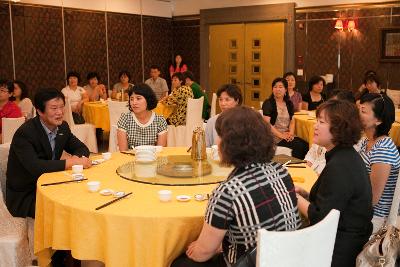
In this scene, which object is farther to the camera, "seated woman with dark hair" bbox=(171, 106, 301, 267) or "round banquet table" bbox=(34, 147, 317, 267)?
"round banquet table" bbox=(34, 147, 317, 267)

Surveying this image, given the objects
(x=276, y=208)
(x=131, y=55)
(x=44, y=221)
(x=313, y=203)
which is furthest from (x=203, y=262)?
(x=131, y=55)

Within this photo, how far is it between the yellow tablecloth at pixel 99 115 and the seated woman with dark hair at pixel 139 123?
314 centimetres

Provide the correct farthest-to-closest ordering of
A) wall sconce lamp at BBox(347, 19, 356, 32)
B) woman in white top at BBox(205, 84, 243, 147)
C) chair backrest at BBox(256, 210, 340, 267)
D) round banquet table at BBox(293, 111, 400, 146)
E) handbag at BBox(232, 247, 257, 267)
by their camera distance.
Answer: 1. wall sconce lamp at BBox(347, 19, 356, 32)
2. round banquet table at BBox(293, 111, 400, 146)
3. woman in white top at BBox(205, 84, 243, 147)
4. handbag at BBox(232, 247, 257, 267)
5. chair backrest at BBox(256, 210, 340, 267)

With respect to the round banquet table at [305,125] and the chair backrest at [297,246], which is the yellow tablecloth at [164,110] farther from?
the chair backrest at [297,246]

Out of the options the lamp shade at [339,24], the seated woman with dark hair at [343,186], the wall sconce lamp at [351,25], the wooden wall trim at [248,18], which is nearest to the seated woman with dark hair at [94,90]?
the wooden wall trim at [248,18]

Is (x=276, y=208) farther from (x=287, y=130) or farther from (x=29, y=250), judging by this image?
(x=287, y=130)

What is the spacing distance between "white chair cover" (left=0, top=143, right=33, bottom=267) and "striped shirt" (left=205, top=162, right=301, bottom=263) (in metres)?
1.46

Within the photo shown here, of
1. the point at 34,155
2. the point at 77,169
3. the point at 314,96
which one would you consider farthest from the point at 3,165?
the point at 314,96

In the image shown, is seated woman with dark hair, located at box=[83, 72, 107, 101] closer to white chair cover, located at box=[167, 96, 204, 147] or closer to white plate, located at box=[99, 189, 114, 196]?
white chair cover, located at box=[167, 96, 204, 147]

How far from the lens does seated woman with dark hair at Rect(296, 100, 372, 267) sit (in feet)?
7.26

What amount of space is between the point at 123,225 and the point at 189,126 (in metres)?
4.71

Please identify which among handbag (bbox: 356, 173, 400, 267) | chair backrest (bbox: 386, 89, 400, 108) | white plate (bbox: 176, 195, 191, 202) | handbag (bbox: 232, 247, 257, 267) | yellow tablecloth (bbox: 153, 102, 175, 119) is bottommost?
handbag (bbox: 356, 173, 400, 267)

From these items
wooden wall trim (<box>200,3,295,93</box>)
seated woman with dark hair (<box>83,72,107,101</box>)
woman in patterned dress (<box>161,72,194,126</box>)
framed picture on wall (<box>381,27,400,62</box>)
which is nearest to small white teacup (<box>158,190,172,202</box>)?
woman in patterned dress (<box>161,72,194,126</box>)

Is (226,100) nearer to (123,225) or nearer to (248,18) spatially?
(123,225)
